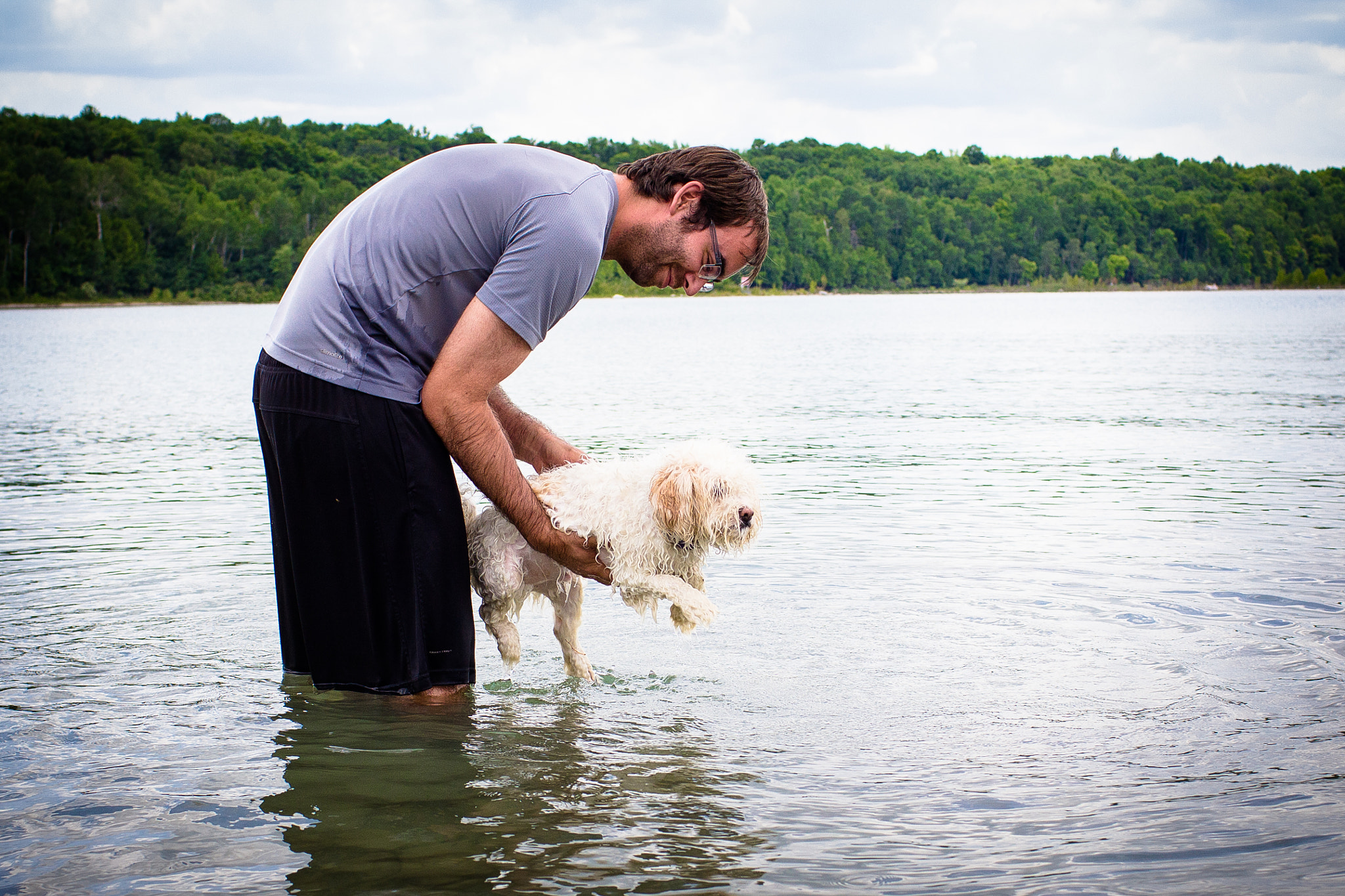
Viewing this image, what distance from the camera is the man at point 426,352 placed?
361 cm

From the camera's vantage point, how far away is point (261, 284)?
11369 cm

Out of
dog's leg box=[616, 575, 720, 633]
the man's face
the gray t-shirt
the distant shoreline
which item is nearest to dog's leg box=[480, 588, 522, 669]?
dog's leg box=[616, 575, 720, 633]

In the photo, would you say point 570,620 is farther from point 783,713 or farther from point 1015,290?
point 1015,290

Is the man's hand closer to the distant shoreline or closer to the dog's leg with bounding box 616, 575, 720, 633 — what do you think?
the dog's leg with bounding box 616, 575, 720, 633

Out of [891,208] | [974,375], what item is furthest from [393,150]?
[974,375]

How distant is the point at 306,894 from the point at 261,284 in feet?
390

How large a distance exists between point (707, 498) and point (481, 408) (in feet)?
3.53

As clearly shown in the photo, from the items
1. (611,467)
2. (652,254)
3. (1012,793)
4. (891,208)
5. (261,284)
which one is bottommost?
(1012,793)

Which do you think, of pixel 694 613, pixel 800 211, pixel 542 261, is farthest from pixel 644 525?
pixel 800 211

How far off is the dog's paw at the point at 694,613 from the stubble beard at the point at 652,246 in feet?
4.47

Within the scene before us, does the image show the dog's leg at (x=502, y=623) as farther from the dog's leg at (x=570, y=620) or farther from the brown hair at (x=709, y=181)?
the brown hair at (x=709, y=181)

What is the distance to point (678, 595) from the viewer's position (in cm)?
461

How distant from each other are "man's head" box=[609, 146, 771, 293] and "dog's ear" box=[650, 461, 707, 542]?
0.76 metres

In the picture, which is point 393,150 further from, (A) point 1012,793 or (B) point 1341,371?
(A) point 1012,793
